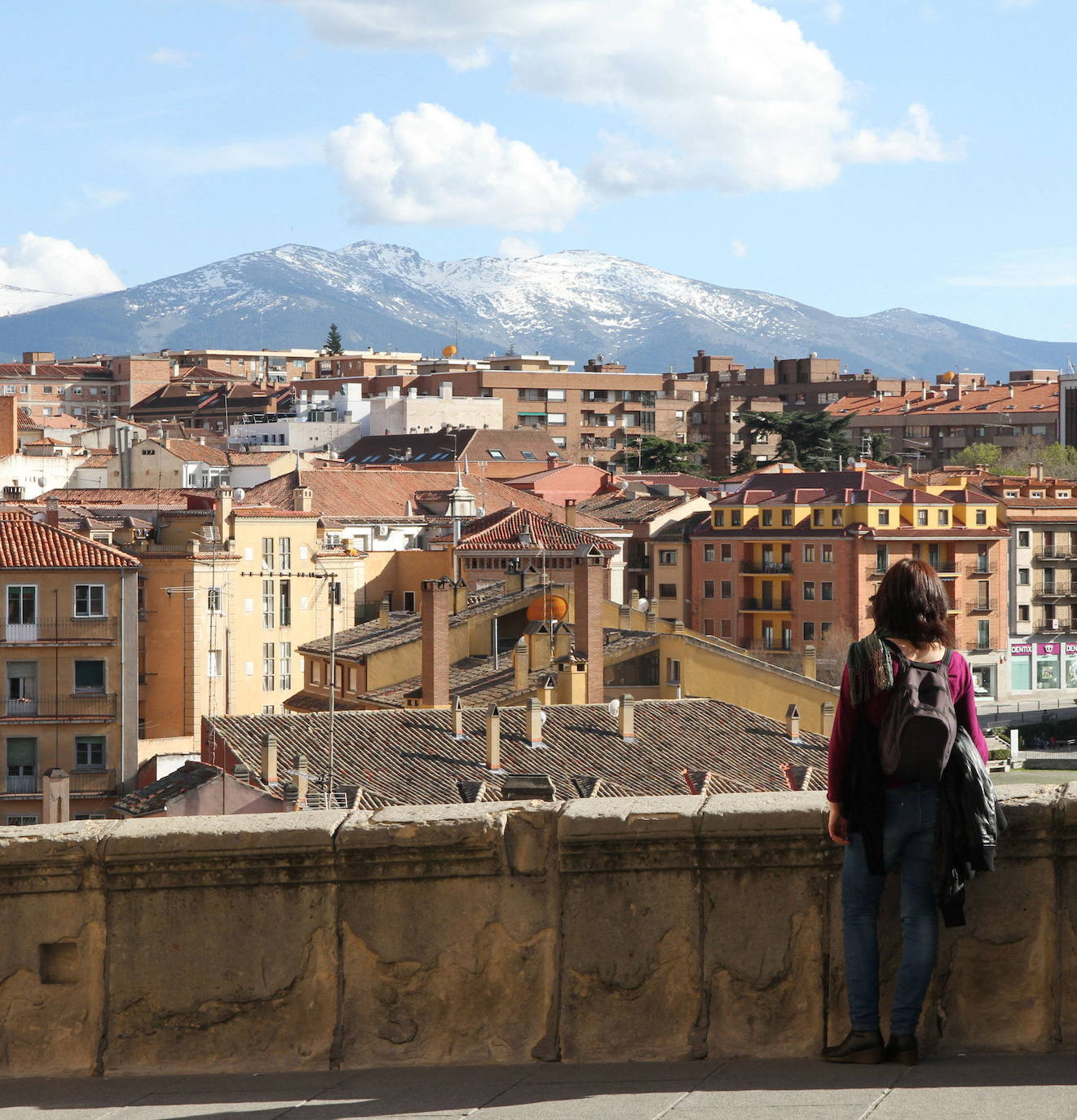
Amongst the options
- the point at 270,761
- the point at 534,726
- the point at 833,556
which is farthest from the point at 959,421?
the point at 270,761

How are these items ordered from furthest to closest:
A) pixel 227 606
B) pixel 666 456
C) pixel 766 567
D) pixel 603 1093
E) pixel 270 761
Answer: pixel 666 456 < pixel 766 567 < pixel 227 606 < pixel 270 761 < pixel 603 1093

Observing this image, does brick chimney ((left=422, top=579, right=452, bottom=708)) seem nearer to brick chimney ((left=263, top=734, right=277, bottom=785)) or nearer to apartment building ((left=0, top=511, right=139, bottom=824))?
apartment building ((left=0, top=511, right=139, bottom=824))

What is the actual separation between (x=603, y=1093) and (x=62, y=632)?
33986mm

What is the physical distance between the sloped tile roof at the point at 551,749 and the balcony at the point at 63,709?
21.7 ft

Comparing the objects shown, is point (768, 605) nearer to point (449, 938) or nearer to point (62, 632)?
point (62, 632)

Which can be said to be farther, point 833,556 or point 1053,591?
point 1053,591

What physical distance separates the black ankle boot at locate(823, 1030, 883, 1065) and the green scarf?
1.05 meters

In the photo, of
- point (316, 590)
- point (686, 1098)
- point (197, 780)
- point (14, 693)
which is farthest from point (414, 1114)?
point (316, 590)

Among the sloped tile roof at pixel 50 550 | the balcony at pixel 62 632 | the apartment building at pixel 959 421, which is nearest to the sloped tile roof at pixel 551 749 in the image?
the balcony at pixel 62 632

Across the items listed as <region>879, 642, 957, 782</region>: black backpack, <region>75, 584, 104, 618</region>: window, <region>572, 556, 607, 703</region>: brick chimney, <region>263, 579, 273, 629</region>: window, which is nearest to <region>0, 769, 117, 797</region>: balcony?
<region>75, 584, 104, 618</region>: window

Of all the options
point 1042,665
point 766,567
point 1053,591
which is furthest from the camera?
point 1053,591

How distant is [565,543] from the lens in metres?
53.5

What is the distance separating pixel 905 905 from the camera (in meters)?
6.00

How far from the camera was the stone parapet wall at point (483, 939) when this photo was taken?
6188 millimetres
